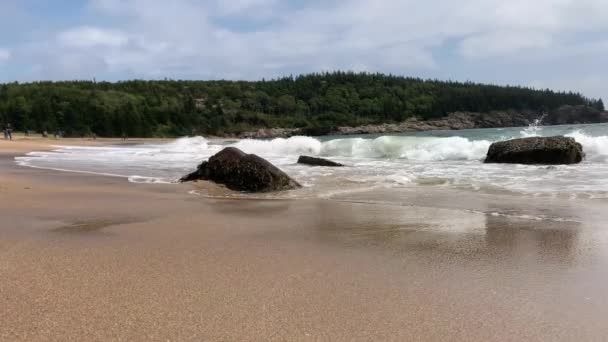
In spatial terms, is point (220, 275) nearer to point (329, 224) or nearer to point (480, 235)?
point (329, 224)

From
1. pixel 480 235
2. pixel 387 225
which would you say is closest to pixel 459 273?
pixel 480 235

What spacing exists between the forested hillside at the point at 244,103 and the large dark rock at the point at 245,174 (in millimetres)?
70410

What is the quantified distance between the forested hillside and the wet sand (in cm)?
7511

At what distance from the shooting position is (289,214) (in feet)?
20.6

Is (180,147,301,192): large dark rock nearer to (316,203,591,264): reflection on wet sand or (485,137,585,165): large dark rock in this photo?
(316,203,591,264): reflection on wet sand

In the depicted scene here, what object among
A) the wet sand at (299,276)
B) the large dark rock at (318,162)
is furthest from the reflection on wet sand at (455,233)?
the large dark rock at (318,162)

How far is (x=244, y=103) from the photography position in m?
122

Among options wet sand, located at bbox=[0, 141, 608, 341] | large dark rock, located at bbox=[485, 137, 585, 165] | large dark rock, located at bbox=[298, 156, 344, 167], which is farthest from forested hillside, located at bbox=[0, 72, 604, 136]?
wet sand, located at bbox=[0, 141, 608, 341]

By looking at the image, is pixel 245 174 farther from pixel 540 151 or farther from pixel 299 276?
pixel 540 151

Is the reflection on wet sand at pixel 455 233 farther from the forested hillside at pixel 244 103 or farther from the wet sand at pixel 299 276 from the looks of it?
the forested hillside at pixel 244 103

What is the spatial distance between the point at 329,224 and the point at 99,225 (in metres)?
2.50

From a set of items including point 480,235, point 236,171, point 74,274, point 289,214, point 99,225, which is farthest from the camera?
point 236,171

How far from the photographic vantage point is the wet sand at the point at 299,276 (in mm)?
2584

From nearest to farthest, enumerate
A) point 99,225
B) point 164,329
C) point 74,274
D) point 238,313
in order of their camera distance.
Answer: point 164,329
point 238,313
point 74,274
point 99,225
